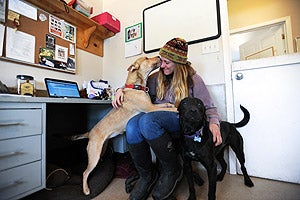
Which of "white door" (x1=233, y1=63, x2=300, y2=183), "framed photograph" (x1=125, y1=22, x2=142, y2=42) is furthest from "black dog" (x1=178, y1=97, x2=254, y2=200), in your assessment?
"framed photograph" (x1=125, y1=22, x2=142, y2=42)

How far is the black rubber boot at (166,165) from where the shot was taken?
2.86 ft

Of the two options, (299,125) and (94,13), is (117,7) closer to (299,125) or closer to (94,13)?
(94,13)

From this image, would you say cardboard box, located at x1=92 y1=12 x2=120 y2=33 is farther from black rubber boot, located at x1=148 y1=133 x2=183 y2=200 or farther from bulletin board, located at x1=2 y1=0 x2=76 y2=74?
black rubber boot, located at x1=148 y1=133 x2=183 y2=200

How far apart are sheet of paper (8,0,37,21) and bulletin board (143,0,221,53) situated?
40.8 inches

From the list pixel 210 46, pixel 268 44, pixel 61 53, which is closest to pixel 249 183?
pixel 210 46

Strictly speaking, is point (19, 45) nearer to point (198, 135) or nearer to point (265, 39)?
point (198, 135)

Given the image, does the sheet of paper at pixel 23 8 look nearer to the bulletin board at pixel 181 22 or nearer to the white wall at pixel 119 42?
the white wall at pixel 119 42

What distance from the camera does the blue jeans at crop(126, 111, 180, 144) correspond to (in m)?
0.87

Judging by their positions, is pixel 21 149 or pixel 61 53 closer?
pixel 21 149

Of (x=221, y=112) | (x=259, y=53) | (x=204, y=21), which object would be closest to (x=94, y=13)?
(x=204, y=21)

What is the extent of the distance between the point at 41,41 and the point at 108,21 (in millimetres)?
753

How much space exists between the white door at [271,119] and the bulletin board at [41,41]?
5.38ft

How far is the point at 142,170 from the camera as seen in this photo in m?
0.96

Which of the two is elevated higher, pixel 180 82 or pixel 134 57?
pixel 134 57
